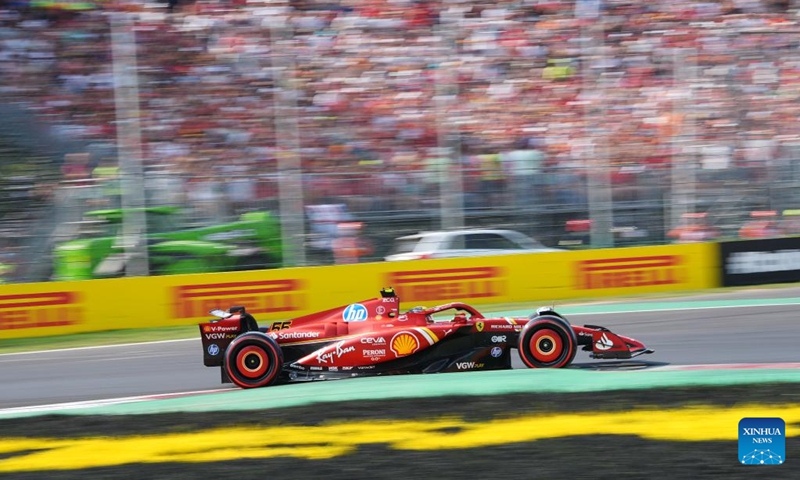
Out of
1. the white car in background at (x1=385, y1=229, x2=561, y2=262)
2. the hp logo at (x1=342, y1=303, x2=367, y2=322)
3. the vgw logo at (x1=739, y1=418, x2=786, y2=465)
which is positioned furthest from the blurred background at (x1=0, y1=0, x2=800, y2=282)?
the vgw logo at (x1=739, y1=418, x2=786, y2=465)

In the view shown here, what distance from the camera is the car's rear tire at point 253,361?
27.7 feet

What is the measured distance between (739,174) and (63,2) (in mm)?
10646

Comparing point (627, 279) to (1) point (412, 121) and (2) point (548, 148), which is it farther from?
(1) point (412, 121)

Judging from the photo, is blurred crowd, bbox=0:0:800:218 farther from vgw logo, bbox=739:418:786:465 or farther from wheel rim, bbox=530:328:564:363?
vgw logo, bbox=739:418:786:465

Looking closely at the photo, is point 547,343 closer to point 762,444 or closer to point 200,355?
point 762,444

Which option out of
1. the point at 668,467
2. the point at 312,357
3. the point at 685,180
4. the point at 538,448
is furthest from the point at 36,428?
the point at 685,180

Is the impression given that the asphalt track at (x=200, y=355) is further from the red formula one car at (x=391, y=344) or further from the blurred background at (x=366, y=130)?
the blurred background at (x=366, y=130)

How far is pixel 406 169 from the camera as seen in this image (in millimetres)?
13984

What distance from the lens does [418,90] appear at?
50.3 feet

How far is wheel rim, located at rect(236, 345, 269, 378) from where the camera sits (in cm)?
848

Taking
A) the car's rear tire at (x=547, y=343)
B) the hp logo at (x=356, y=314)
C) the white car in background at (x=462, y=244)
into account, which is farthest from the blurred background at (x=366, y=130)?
the car's rear tire at (x=547, y=343)

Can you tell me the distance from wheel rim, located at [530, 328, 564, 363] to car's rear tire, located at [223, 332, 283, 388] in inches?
86.6

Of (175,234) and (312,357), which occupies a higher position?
(175,234)

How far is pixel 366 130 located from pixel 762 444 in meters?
9.94
